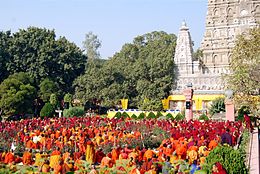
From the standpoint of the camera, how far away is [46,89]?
135ft

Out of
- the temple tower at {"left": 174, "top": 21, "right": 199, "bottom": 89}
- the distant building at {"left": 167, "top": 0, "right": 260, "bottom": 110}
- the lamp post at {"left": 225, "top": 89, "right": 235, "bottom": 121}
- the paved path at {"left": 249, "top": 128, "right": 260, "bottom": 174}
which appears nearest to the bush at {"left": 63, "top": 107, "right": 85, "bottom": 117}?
the lamp post at {"left": 225, "top": 89, "right": 235, "bottom": 121}

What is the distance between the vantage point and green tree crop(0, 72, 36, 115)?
35719 millimetres

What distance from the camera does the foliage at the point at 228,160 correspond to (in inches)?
350

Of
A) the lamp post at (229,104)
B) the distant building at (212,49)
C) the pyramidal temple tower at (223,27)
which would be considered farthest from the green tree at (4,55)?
the lamp post at (229,104)

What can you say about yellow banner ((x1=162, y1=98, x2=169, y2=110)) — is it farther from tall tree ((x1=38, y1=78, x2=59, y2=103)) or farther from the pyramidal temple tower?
tall tree ((x1=38, y1=78, x2=59, y2=103))

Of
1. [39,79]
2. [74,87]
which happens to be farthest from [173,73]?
[39,79]

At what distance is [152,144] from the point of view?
18.1 m

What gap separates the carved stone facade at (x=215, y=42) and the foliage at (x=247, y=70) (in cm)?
2215

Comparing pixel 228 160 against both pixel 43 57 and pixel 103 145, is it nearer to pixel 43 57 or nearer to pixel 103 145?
pixel 103 145

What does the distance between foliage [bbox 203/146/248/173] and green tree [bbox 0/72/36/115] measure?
28156mm

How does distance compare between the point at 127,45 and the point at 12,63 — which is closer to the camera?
the point at 12,63

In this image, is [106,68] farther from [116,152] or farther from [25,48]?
[116,152]

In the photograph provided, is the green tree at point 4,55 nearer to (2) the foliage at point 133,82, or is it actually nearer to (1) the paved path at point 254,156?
(2) the foliage at point 133,82

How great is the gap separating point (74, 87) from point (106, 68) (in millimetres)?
3610
